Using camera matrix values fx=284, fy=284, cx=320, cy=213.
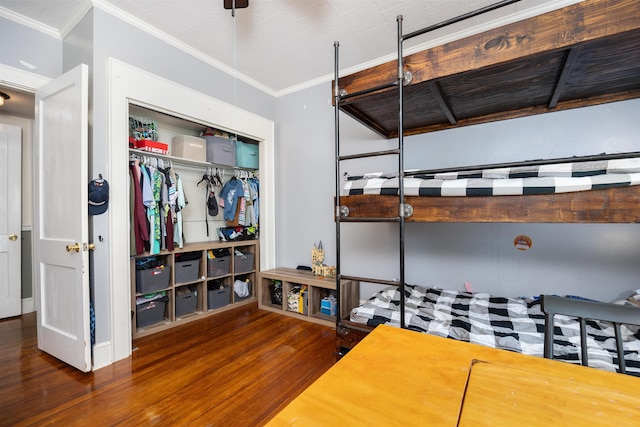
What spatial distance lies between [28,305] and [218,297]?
7.19ft

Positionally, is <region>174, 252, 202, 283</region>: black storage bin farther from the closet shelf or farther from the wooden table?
the wooden table

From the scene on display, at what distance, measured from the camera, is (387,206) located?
1.58 metres

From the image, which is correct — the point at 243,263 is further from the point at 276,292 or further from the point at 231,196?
the point at 231,196

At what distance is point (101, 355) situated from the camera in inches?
79.4

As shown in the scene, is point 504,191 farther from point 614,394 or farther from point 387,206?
point 614,394

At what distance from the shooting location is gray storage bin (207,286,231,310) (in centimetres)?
306

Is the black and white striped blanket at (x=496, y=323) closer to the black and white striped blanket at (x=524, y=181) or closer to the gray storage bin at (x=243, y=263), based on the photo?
the black and white striped blanket at (x=524, y=181)

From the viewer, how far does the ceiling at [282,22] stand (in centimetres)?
212

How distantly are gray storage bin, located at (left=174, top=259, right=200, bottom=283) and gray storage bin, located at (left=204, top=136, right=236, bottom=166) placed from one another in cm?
112

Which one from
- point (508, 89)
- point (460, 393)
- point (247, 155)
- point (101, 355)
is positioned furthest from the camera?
point (247, 155)

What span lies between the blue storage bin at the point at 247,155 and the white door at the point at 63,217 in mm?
1618

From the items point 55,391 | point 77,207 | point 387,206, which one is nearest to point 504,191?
point 387,206

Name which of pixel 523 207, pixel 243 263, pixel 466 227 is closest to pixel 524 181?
pixel 523 207

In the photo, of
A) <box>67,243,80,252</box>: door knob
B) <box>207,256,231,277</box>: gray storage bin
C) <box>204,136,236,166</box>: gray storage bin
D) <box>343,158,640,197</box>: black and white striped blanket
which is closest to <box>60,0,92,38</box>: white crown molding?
<box>204,136,236,166</box>: gray storage bin
